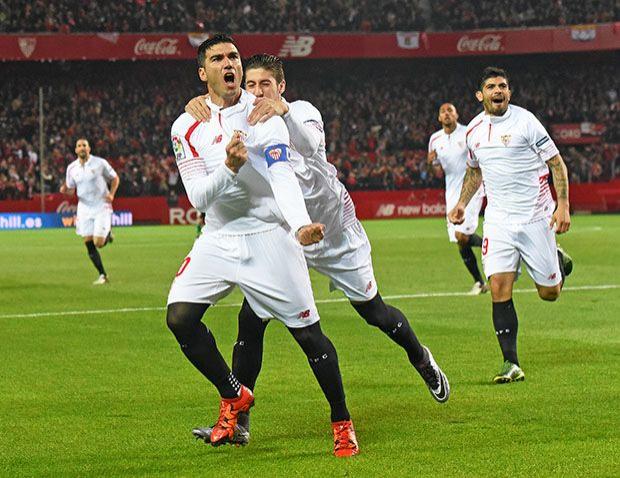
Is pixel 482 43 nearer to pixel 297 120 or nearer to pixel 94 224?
pixel 94 224

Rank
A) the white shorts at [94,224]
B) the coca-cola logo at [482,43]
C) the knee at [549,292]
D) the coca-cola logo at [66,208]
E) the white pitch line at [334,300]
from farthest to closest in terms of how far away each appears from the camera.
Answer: the coca-cola logo at [482,43] < the coca-cola logo at [66,208] < the white shorts at [94,224] < the white pitch line at [334,300] < the knee at [549,292]

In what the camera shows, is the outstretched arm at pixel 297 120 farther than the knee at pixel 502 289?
No

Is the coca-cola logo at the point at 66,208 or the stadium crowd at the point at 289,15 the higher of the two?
the stadium crowd at the point at 289,15

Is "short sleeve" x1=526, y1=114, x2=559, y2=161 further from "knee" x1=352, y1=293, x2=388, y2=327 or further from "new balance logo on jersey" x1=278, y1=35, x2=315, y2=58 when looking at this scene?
"new balance logo on jersey" x1=278, y1=35, x2=315, y2=58

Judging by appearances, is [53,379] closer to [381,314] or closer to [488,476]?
[381,314]

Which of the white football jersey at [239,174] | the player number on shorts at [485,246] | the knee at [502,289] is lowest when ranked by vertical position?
the knee at [502,289]

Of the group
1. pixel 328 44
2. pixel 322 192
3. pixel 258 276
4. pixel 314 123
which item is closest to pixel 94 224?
pixel 322 192

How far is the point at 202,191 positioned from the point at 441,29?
47.0 m

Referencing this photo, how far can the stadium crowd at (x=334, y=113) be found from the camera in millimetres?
43906

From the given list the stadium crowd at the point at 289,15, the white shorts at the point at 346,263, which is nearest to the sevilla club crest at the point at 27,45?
the stadium crowd at the point at 289,15

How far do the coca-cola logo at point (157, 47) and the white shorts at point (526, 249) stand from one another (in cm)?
3813

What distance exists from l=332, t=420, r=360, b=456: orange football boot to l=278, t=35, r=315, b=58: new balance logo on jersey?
42.0m

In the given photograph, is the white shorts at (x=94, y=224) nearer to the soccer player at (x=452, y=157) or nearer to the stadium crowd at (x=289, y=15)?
the soccer player at (x=452, y=157)

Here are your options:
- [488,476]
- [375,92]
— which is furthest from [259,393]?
[375,92]
